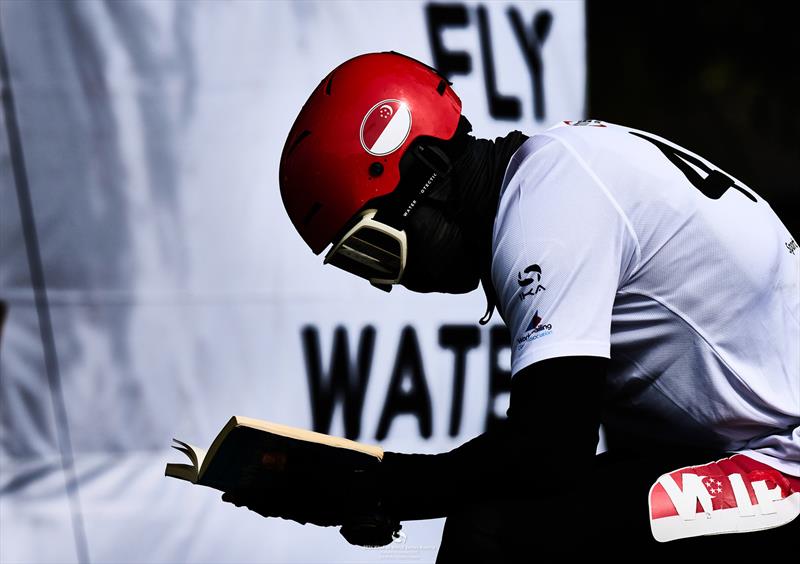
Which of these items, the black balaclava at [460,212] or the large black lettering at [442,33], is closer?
the black balaclava at [460,212]

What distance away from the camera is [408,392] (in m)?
3.31

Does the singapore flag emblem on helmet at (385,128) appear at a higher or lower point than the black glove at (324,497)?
higher

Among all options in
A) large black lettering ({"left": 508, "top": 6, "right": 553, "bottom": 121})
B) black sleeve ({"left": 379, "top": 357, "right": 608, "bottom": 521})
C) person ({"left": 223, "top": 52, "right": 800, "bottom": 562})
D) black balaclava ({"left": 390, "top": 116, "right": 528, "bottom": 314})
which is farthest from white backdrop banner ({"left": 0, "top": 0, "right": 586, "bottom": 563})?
black sleeve ({"left": 379, "top": 357, "right": 608, "bottom": 521})

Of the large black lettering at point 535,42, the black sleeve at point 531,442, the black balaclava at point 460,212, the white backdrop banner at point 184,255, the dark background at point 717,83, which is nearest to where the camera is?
the black sleeve at point 531,442

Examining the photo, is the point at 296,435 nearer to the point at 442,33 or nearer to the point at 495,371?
the point at 495,371

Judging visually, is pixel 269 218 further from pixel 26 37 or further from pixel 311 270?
pixel 26 37

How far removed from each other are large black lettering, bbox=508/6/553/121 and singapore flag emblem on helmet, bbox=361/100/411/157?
167 cm

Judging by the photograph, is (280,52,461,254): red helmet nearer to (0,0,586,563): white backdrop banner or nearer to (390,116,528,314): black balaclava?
(390,116,528,314): black balaclava

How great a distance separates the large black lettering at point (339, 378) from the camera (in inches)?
129

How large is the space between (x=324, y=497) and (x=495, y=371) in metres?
1.74

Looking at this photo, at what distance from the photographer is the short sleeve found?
146 centimetres

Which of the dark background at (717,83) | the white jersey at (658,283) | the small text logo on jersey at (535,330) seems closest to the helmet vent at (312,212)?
the white jersey at (658,283)

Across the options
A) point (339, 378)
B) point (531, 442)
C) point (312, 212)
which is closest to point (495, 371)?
point (339, 378)

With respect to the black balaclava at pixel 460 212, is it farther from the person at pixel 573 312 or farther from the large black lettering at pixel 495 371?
the large black lettering at pixel 495 371
